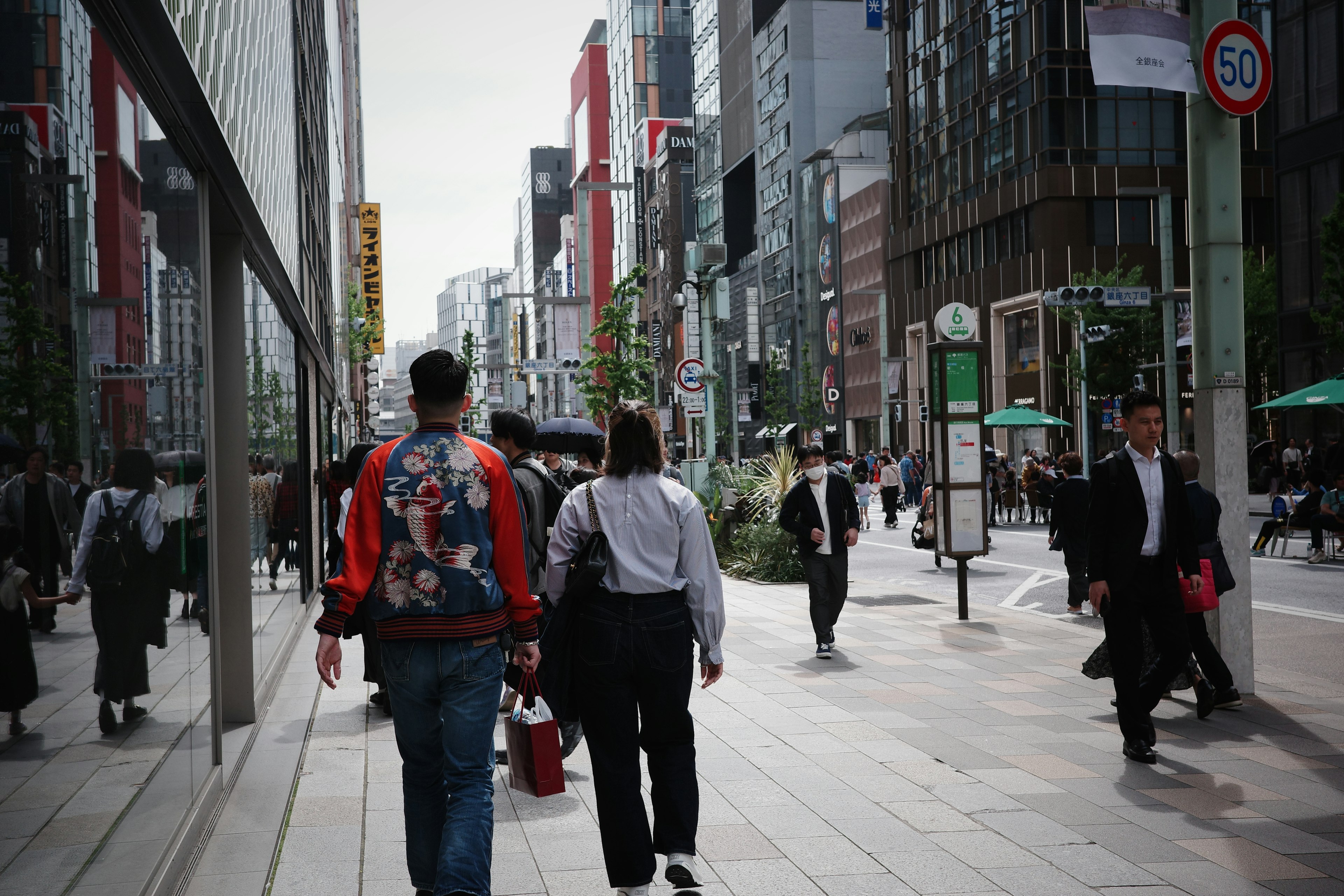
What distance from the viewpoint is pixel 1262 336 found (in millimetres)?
43219

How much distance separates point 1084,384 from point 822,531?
33632 millimetres

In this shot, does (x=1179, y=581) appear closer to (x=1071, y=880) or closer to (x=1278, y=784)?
(x=1278, y=784)

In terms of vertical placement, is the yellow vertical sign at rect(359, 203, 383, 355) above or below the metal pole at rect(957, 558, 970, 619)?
above

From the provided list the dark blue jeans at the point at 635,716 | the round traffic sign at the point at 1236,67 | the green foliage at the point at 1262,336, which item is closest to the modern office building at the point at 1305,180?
Answer: the green foliage at the point at 1262,336

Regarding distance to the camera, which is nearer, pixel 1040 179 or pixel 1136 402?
pixel 1136 402

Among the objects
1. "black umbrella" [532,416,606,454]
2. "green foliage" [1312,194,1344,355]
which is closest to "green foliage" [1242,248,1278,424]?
"green foliage" [1312,194,1344,355]

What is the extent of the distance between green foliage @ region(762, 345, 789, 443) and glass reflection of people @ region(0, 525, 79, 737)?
2765 inches

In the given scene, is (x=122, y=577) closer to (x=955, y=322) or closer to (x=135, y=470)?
(x=135, y=470)

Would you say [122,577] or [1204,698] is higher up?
[122,577]

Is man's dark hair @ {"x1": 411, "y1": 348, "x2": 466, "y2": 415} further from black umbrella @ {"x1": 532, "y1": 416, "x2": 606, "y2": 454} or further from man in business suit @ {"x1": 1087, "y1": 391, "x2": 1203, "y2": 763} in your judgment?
black umbrella @ {"x1": 532, "y1": 416, "x2": 606, "y2": 454}

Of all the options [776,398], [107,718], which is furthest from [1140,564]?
[776,398]

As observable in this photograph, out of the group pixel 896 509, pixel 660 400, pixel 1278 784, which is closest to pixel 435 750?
pixel 1278 784

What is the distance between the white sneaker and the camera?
4426mm

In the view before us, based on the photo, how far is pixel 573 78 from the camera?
436 feet
